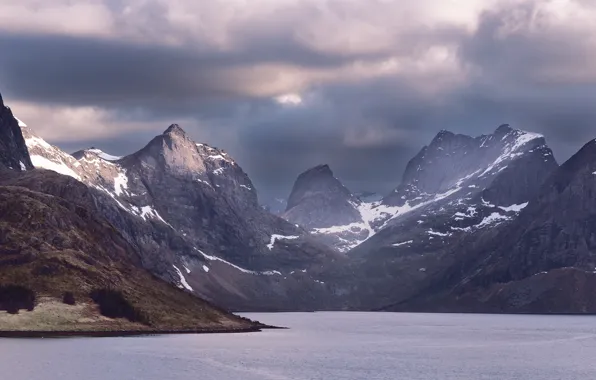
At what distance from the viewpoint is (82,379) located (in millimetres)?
197000

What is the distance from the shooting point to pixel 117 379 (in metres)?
198

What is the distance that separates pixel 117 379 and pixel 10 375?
20.0 m

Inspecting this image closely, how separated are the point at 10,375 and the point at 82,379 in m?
13.7

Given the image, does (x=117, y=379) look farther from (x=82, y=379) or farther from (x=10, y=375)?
(x=10, y=375)

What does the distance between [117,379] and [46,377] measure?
1302cm

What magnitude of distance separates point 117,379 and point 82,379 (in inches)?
254

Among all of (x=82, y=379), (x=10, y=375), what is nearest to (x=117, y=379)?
(x=82, y=379)

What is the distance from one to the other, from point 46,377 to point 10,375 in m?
7.38

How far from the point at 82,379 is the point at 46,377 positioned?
6.60 metres

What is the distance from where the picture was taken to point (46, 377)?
7726 inches

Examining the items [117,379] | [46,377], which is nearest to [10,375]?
[46,377]

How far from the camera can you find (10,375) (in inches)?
7795

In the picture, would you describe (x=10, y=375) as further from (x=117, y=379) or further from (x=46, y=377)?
(x=117, y=379)
